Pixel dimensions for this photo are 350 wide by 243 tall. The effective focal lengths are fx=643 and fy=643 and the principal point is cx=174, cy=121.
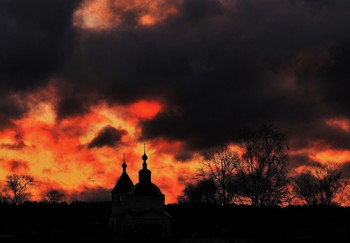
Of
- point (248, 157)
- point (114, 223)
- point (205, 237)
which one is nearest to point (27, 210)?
point (114, 223)

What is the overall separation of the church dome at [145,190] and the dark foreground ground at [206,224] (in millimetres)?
A: 7416

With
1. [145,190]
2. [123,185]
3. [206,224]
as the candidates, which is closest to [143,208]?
[145,190]

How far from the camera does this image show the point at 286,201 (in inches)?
2356

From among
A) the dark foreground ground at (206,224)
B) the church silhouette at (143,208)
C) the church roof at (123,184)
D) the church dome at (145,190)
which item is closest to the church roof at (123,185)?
the church roof at (123,184)

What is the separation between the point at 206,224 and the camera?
325ft

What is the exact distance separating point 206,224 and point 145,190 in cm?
1130

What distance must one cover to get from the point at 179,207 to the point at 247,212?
28425mm

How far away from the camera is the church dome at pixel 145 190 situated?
102312 millimetres

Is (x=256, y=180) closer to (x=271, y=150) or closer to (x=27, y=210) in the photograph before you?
(x=271, y=150)

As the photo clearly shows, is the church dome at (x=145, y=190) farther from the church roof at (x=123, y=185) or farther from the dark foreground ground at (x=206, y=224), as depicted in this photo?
the dark foreground ground at (x=206, y=224)

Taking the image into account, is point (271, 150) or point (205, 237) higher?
point (271, 150)

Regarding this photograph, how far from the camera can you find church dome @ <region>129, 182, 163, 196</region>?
102312mm

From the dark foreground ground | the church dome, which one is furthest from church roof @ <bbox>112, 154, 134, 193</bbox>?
the dark foreground ground

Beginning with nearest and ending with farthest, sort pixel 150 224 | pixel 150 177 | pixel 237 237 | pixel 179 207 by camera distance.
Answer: pixel 237 237, pixel 150 224, pixel 150 177, pixel 179 207
